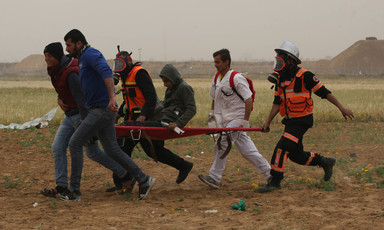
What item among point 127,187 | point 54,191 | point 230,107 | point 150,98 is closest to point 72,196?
point 54,191

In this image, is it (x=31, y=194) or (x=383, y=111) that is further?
(x=383, y=111)

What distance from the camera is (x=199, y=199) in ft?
22.8

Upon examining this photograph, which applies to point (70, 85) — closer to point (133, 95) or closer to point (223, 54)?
point (133, 95)

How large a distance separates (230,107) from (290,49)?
1211 mm

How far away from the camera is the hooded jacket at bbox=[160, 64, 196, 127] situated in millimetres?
7070

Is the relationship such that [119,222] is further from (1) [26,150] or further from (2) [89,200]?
(1) [26,150]

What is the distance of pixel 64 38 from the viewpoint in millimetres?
6520

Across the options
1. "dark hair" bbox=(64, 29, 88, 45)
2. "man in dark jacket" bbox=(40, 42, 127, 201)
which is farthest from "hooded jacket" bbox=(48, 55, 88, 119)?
"dark hair" bbox=(64, 29, 88, 45)

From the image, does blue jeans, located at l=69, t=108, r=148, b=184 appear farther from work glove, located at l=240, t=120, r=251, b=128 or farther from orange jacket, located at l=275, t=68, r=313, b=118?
orange jacket, located at l=275, t=68, r=313, b=118

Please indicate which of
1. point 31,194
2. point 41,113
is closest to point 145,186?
point 31,194

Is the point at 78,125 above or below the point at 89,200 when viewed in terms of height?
above

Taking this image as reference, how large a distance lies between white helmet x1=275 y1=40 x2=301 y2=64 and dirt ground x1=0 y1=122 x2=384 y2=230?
6.22 ft

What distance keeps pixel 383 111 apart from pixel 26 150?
1325 cm

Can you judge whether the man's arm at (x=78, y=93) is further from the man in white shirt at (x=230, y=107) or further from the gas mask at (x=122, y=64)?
the man in white shirt at (x=230, y=107)
